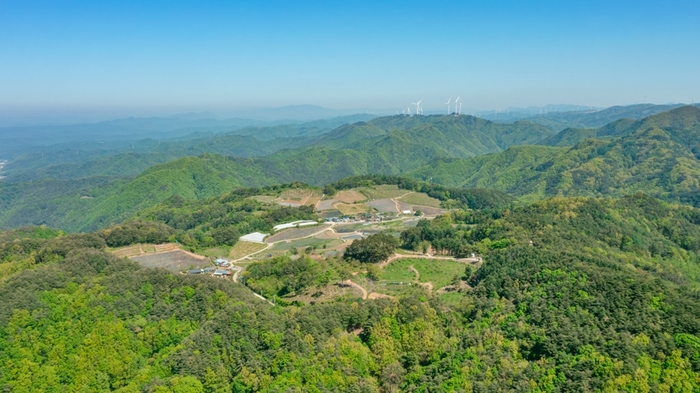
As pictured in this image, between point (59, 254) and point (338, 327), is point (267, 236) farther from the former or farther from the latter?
point (338, 327)

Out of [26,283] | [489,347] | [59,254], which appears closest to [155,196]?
[59,254]

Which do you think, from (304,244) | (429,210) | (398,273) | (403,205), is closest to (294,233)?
(304,244)

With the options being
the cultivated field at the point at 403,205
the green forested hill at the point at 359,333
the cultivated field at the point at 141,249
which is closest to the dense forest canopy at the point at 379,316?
the green forested hill at the point at 359,333

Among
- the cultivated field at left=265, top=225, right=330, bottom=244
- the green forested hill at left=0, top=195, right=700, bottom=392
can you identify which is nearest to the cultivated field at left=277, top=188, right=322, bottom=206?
the cultivated field at left=265, top=225, right=330, bottom=244

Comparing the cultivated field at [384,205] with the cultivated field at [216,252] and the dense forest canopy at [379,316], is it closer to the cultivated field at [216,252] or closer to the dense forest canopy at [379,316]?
the dense forest canopy at [379,316]

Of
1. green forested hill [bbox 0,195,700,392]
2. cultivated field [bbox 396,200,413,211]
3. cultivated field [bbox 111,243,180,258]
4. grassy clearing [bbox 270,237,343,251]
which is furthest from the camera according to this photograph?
cultivated field [bbox 396,200,413,211]

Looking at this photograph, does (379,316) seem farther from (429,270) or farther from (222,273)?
(222,273)

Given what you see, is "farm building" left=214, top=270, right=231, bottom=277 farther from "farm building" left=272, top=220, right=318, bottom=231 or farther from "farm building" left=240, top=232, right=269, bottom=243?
"farm building" left=272, top=220, right=318, bottom=231
